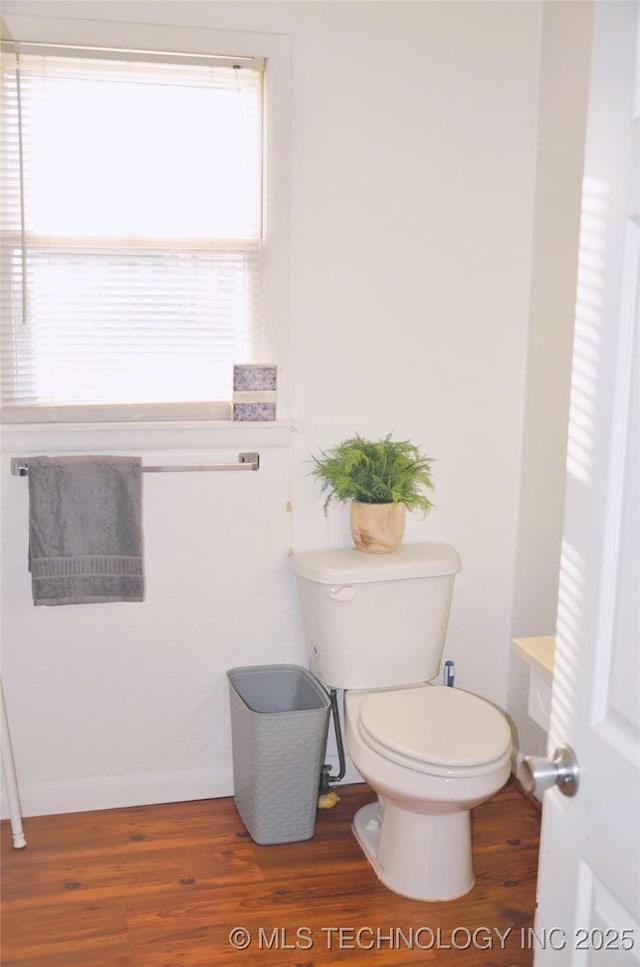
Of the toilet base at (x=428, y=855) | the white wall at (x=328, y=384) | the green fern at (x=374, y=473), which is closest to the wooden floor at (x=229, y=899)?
the toilet base at (x=428, y=855)

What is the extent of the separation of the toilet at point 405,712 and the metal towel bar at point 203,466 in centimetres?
31

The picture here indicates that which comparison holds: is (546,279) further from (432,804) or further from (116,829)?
(116,829)

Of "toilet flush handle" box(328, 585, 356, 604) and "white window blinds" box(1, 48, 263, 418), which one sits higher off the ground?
"white window blinds" box(1, 48, 263, 418)

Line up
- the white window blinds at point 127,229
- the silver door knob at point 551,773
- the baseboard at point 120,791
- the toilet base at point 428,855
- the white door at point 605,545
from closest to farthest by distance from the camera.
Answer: the white door at point 605,545, the silver door knob at point 551,773, the toilet base at point 428,855, the white window blinds at point 127,229, the baseboard at point 120,791

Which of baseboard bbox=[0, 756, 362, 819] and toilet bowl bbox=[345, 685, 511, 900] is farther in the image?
baseboard bbox=[0, 756, 362, 819]

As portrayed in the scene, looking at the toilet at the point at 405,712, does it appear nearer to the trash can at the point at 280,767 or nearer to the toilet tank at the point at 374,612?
the toilet tank at the point at 374,612

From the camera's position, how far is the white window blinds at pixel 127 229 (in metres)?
2.46

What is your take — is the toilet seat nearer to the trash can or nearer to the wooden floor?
the trash can

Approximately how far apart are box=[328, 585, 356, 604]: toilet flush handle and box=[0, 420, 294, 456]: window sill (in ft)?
1.48

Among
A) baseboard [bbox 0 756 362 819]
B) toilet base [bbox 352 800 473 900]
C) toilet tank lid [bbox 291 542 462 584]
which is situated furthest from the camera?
baseboard [bbox 0 756 362 819]

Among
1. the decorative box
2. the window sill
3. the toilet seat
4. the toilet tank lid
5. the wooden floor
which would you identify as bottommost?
the wooden floor

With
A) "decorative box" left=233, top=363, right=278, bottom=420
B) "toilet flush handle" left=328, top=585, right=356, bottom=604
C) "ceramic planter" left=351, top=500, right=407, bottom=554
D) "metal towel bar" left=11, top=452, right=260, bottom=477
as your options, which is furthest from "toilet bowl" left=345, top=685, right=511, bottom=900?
"decorative box" left=233, top=363, right=278, bottom=420

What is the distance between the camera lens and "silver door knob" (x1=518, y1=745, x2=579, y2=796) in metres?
1.15

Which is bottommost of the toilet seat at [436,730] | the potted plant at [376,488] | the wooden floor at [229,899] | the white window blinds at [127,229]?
the wooden floor at [229,899]
